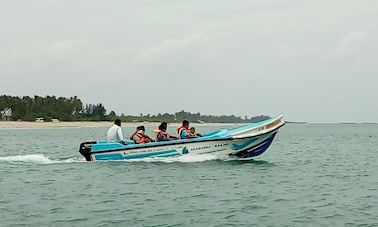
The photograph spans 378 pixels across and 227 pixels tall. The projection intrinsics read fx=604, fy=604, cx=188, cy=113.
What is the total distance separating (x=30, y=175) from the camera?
22.4 meters

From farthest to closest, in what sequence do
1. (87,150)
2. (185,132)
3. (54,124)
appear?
(54,124)
(185,132)
(87,150)

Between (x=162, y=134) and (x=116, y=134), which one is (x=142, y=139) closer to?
(x=162, y=134)

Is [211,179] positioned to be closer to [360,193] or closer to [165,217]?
[360,193]

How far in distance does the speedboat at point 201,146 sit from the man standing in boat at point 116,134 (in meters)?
0.33

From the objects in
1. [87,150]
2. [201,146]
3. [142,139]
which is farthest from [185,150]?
[87,150]

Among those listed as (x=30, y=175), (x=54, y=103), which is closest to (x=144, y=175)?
(x=30, y=175)

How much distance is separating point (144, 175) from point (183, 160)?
3.49 m

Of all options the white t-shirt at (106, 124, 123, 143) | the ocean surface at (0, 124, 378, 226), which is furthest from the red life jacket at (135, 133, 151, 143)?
the ocean surface at (0, 124, 378, 226)

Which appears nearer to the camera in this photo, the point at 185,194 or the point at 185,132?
the point at 185,194

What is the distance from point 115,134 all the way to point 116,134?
0.04 metres

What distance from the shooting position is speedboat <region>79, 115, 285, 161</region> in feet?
79.7

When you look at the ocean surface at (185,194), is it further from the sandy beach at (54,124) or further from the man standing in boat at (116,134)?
the sandy beach at (54,124)

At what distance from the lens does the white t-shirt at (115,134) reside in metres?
24.6

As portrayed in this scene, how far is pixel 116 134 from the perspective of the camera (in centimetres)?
2464
